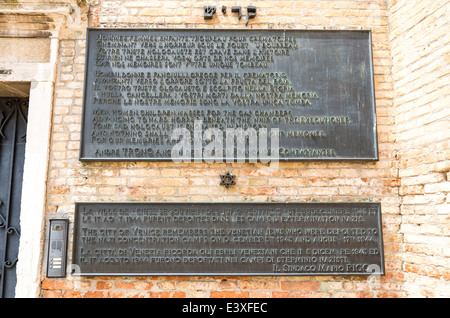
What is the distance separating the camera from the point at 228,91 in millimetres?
3307

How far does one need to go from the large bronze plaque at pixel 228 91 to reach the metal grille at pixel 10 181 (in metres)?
1.04

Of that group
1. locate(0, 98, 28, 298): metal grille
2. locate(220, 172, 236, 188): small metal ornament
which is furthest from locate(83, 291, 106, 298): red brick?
locate(220, 172, 236, 188): small metal ornament

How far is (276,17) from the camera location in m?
3.48

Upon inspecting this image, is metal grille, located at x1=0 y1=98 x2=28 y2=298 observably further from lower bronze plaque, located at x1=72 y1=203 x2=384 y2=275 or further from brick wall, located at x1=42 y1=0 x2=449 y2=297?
lower bronze plaque, located at x1=72 y1=203 x2=384 y2=275

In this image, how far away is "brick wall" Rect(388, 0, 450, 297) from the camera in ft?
9.25

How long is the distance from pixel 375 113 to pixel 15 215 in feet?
13.7

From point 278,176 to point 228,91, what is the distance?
107 cm

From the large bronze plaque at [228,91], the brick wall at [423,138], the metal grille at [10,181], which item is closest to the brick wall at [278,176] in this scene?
the brick wall at [423,138]

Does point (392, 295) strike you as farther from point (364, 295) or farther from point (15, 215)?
point (15, 215)

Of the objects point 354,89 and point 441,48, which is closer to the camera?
point 441,48

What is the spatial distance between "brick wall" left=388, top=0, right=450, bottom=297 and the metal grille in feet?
13.9

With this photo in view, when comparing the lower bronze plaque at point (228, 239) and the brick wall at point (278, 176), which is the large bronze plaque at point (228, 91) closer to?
the brick wall at point (278, 176)

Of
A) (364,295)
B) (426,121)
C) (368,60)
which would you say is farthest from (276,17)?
(364,295)

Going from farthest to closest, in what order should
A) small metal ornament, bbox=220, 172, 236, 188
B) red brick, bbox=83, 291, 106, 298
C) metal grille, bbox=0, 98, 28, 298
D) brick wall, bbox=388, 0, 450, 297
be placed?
metal grille, bbox=0, 98, 28, 298, small metal ornament, bbox=220, 172, 236, 188, red brick, bbox=83, 291, 106, 298, brick wall, bbox=388, 0, 450, 297
